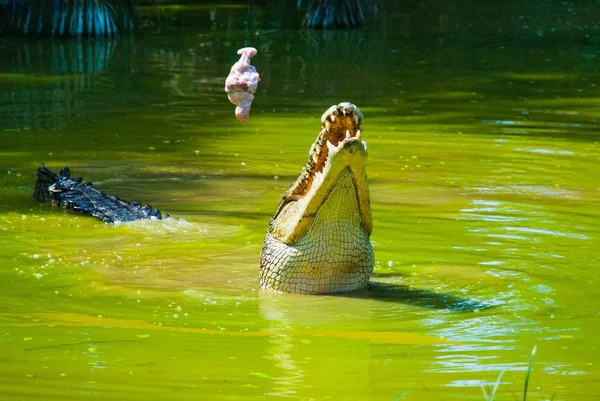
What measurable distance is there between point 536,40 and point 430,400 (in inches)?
833

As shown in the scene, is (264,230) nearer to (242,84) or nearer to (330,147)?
(242,84)

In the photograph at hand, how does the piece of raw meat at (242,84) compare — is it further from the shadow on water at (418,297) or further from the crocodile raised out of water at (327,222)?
the shadow on water at (418,297)

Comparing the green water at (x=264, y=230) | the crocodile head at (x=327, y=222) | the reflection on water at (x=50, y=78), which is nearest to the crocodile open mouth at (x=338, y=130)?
the crocodile head at (x=327, y=222)

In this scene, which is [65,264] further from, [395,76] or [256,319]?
[395,76]

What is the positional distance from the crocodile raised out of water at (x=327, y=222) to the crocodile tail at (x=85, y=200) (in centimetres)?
220

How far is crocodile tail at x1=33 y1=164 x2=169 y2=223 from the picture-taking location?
8625mm

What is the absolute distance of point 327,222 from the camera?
6203mm

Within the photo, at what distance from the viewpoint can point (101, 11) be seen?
24641 millimetres

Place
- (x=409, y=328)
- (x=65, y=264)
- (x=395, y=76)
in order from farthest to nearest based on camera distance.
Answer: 1. (x=395, y=76)
2. (x=65, y=264)
3. (x=409, y=328)

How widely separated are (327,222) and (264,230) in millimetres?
2228

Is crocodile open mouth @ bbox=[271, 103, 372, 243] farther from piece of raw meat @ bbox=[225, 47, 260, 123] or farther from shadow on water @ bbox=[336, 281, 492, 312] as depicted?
piece of raw meat @ bbox=[225, 47, 260, 123]

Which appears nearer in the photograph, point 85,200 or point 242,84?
point 242,84

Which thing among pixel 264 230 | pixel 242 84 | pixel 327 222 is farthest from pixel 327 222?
pixel 264 230

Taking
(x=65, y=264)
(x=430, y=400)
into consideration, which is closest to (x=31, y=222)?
(x=65, y=264)
